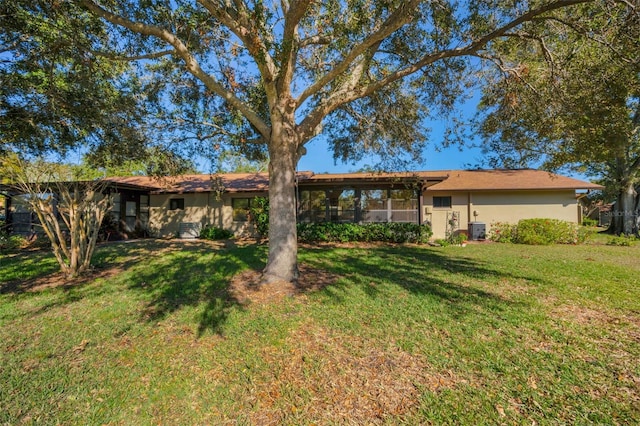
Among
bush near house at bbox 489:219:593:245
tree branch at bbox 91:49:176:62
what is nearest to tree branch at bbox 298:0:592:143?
tree branch at bbox 91:49:176:62

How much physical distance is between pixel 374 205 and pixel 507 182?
25.6 feet

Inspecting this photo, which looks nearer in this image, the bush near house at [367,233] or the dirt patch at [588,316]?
the dirt patch at [588,316]

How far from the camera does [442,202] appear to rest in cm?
1664

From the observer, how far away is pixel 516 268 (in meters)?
7.66

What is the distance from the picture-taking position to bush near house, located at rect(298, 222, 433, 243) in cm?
1304

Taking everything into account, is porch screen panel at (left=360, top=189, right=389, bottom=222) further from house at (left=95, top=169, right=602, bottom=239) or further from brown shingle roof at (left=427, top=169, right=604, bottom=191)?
brown shingle roof at (left=427, top=169, right=604, bottom=191)

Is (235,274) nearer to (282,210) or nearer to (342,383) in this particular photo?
(282,210)

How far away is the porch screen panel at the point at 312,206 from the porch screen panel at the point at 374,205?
2.08 metres

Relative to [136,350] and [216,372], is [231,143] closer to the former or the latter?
[136,350]

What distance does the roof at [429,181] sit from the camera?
14125 millimetres

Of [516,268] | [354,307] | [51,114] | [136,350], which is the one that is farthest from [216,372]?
[51,114]

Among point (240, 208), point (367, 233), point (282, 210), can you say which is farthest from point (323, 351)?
point (240, 208)

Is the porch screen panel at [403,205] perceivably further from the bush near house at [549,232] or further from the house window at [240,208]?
the house window at [240,208]

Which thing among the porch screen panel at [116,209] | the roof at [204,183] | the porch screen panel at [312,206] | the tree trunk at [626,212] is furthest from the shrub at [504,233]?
the porch screen panel at [116,209]
